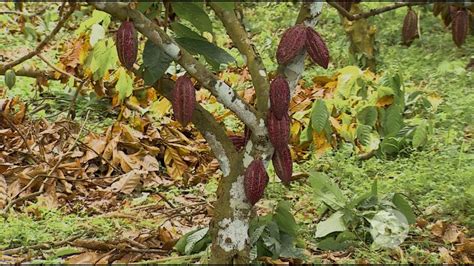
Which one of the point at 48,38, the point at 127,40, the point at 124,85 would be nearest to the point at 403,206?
the point at 127,40

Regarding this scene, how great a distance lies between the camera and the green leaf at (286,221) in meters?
2.23

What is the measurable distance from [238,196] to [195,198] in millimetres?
977

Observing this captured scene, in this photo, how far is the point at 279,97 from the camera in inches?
75.7

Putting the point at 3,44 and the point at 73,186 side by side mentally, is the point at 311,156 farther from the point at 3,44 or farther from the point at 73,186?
the point at 3,44

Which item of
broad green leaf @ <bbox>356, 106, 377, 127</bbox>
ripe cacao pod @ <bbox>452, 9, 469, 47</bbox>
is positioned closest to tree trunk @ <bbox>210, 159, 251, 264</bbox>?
ripe cacao pod @ <bbox>452, 9, 469, 47</bbox>

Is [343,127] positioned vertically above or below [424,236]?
above

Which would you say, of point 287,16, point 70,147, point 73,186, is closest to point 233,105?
point 73,186

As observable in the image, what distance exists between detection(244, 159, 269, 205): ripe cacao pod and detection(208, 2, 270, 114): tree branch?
159 millimetres

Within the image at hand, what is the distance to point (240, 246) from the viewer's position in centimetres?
206

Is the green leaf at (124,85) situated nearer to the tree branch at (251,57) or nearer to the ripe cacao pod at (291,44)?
the tree branch at (251,57)

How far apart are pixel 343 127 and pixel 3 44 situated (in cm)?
266

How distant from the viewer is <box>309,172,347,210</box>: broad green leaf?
247 centimetres

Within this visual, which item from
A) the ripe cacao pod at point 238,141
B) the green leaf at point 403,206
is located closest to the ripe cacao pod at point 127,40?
the ripe cacao pod at point 238,141

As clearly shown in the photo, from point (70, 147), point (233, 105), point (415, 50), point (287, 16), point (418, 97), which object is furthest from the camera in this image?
point (287, 16)
